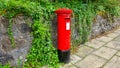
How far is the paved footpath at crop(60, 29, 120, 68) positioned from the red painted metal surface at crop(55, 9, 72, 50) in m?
0.53

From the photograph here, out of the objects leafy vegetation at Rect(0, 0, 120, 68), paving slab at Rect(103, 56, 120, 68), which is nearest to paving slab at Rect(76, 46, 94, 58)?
leafy vegetation at Rect(0, 0, 120, 68)

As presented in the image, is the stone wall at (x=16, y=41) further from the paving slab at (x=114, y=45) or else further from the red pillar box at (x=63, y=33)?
the paving slab at (x=114, y=45)

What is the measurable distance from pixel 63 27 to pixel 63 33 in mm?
147

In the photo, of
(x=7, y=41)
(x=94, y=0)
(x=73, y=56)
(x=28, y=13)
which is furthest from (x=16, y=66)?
(x=94, y=0)

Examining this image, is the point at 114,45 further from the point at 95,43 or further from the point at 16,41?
the point at 16,41

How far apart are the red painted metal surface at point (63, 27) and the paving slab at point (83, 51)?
79 cm

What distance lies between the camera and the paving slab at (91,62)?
3728 millimetres

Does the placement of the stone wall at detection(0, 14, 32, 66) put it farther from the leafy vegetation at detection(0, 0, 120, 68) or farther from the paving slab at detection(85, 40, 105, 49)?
the paving slab at detection(85, 40, 105, 49)

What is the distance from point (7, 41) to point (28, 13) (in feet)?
2.35

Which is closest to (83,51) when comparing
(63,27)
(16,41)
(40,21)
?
(63,27)

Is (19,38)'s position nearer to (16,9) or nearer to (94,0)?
(16,9)

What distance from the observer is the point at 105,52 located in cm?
457

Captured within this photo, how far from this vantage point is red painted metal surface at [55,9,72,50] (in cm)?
346

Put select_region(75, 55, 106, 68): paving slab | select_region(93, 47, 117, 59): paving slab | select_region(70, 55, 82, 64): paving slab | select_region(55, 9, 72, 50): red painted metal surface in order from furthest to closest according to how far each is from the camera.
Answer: select_region(93, 47, 117, 59): paving slab
select_region(70, 55, 82, 64): paving slab
select_region(75, 55, 106, 68): paving slab
select_region(55, 9, 72, 50): red painted metal surface
